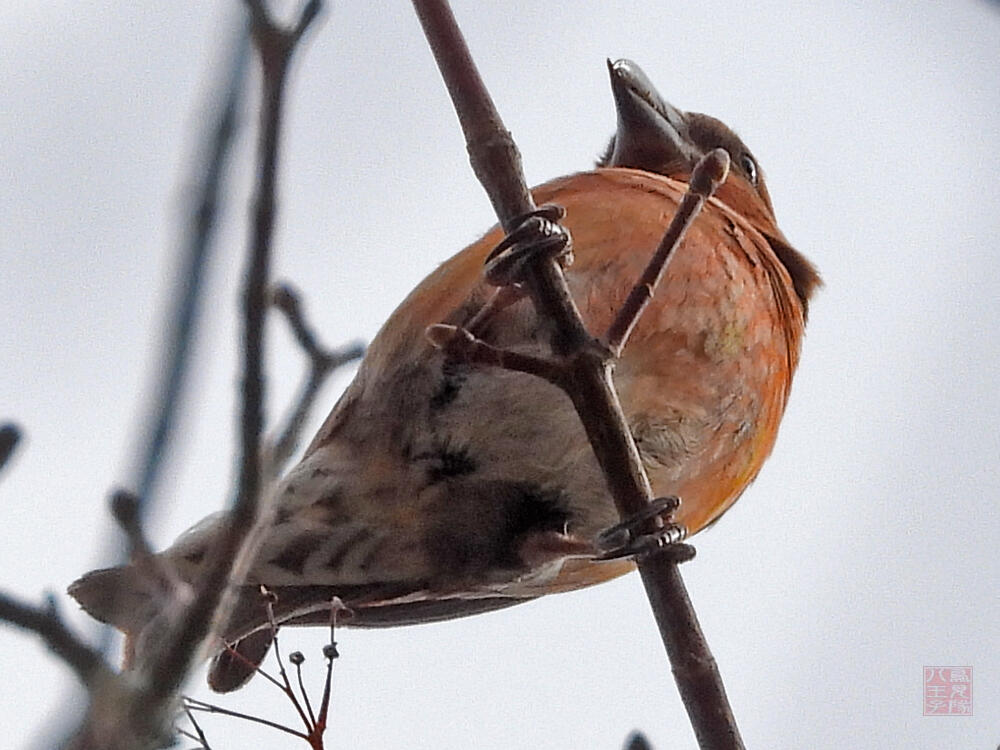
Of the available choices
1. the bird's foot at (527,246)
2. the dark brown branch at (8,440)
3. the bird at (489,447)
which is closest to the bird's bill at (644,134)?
the bird at (489,447)

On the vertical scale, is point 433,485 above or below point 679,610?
above

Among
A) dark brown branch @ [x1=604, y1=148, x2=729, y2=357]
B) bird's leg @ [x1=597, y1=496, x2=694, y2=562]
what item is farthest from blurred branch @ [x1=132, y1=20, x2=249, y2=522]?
bird's leg @ [x1=597, y1=496, x2=694, y2=562]

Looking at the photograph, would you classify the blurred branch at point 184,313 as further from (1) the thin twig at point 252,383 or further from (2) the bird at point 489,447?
(2) the bird at point 489,447

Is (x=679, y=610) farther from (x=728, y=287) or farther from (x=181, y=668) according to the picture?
(x=728, y=287)

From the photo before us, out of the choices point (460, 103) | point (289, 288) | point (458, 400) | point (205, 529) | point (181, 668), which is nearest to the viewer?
point (181, 668)

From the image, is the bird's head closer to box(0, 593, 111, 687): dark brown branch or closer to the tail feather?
the tail feather

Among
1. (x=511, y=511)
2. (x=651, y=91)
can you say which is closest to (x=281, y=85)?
(x=511, y=511)

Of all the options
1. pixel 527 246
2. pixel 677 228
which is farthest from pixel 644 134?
pixel 527 246

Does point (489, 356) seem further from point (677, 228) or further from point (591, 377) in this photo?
point (677, 228)
